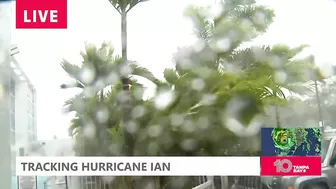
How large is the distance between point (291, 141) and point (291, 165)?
133 mm

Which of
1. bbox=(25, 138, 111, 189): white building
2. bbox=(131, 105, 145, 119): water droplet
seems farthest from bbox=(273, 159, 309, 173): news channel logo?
bbox=(25, 138, 111, 189): white building

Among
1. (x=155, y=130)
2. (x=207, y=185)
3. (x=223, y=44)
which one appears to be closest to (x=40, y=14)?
(x=155, y=130)

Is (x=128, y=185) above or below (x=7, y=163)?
below

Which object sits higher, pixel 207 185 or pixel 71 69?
pixel 71 69

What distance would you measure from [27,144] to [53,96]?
0.98 ft

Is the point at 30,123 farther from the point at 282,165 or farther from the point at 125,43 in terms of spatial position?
the point at 282,165

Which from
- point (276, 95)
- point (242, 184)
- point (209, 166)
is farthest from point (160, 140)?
point (276, 95)

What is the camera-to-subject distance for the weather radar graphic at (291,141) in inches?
94.6

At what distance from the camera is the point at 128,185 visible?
243 cm

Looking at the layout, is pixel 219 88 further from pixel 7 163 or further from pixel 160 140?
pixel 7 163

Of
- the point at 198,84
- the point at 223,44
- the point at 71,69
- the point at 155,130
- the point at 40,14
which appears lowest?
the point at 155,130

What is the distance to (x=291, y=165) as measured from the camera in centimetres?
241

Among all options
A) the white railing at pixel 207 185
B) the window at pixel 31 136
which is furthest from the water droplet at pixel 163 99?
the window at pixel 31 136

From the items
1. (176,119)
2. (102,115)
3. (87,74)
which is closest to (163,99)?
(176,119)
